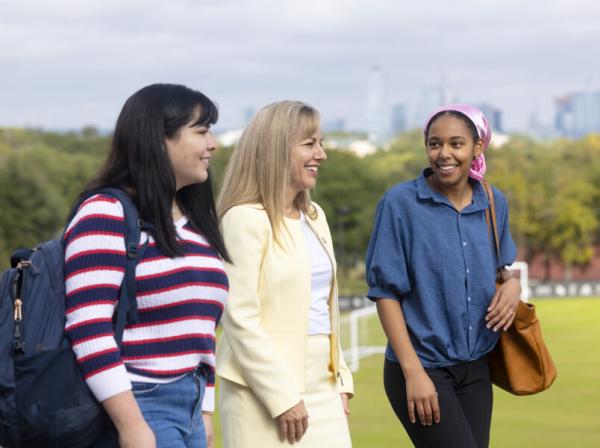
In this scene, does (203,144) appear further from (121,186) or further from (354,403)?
(354,403)

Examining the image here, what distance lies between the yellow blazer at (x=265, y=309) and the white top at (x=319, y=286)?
61 millimetres

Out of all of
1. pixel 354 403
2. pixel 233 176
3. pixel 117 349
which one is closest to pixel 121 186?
pixel 117 349

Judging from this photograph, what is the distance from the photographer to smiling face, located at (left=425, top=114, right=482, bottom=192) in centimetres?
511

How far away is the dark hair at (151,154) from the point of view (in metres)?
3.74

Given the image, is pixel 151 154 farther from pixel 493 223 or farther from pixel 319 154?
pixel 493 223

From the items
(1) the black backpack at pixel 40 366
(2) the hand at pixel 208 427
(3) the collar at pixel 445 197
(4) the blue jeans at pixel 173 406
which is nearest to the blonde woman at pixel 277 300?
(2) the hand at pixel 208 427

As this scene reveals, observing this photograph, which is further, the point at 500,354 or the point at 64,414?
the point at 500,354

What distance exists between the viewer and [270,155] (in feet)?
15.9

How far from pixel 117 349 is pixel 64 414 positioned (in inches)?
9.9

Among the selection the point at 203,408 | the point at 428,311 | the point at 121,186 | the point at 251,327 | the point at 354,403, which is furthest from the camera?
the point at 354,403

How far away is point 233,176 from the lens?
4.93m

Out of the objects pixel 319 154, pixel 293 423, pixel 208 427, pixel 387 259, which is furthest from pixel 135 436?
pixel 387 259

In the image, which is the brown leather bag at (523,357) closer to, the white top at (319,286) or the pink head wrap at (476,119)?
the pink head wrap at (476,119)

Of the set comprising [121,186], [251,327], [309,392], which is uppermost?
[121,186]
